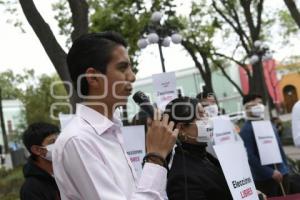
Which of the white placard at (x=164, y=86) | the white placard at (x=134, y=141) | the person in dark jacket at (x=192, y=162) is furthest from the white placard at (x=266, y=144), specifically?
the person in dark jacket at (x=192, y=162)

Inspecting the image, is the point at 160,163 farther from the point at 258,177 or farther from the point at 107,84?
the point at 258,177

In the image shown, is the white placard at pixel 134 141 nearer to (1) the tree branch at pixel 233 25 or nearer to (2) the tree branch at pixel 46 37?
(2) the tree branch at pixel 46 37

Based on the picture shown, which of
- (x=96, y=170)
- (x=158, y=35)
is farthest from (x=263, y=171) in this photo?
(x=158, y=35)

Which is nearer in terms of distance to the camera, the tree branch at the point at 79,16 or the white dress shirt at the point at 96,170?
the white dress shirt at the point at 96,170

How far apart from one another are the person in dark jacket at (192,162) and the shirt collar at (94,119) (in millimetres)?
1138

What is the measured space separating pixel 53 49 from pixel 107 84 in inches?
177

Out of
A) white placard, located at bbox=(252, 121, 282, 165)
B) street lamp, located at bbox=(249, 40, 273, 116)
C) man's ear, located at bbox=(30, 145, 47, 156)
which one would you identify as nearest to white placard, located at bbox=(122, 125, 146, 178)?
man's ear, located at bbox=(30, 145, 47, 156)

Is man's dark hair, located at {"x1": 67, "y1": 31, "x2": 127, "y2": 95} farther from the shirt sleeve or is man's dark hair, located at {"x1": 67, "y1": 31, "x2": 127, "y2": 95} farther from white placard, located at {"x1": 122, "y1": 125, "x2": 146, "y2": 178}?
white placard, located at {"x1": 122, "y1": 125, "x2": 146, "y2": 178}

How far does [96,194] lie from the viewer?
1.95m

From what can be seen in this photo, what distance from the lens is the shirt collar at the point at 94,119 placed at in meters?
2.16

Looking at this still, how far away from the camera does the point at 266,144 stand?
6.36 m

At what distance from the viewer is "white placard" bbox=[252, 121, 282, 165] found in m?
6.30

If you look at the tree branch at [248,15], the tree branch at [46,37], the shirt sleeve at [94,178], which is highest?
the tree branch at [248,15]

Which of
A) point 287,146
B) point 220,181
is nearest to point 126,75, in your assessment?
point 220,181
